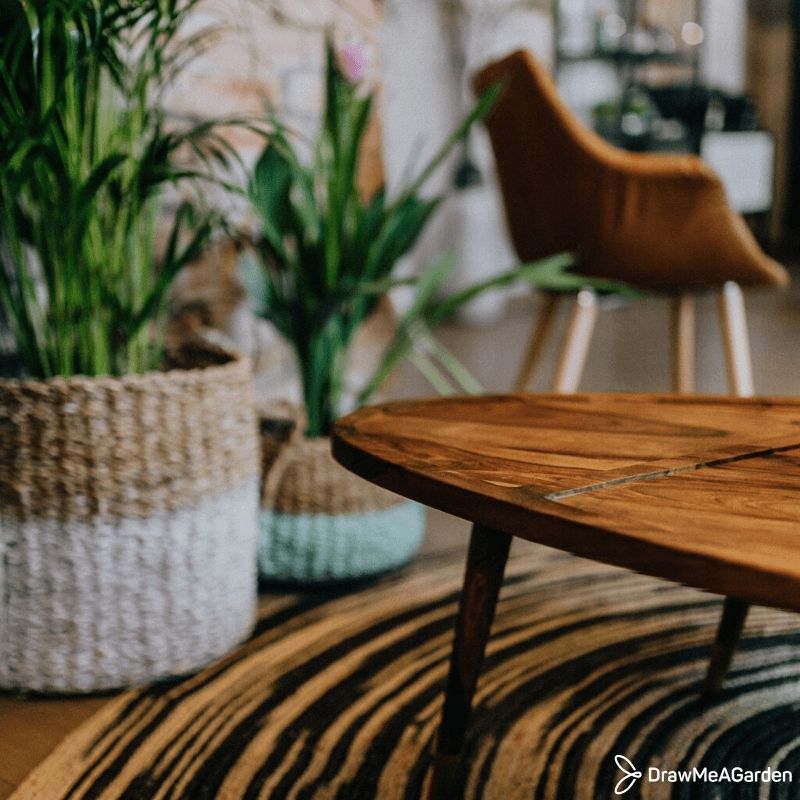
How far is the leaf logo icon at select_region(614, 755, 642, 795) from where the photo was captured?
3.05 feet

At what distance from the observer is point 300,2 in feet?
6.49

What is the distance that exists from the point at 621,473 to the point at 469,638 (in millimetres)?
204

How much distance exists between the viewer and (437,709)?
3.63 ft

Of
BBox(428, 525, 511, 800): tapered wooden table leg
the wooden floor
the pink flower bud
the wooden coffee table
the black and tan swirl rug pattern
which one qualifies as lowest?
the wooden floor

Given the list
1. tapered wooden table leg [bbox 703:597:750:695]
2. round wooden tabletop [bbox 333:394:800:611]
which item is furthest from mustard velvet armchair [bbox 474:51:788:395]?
round wooden tabletop [bbox 333:394:800:611]

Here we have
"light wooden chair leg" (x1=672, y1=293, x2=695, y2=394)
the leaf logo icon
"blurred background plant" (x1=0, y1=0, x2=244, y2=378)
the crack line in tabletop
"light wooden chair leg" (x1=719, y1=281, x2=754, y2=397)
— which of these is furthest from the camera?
"light wooden chair leg" (x1=672, y1=293, x2=695, y2=394)

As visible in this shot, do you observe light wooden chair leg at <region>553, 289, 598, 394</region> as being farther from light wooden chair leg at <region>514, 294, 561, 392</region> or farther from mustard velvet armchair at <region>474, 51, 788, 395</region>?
light wooden chair leg at <region>514, 294, 561, 392</region>

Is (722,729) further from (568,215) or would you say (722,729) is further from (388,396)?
(388,396)

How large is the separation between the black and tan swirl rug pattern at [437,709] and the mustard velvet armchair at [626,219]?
703 mm

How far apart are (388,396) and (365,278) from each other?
99cm

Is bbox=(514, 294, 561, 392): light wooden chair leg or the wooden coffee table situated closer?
the wooden coffee table

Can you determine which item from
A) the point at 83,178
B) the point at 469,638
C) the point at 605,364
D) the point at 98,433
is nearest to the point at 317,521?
the point at 98,433

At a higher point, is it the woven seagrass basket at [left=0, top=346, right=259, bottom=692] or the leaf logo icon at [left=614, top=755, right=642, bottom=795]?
the woven seagrass basket at [left=0, top=346, right=259, bottom=692]

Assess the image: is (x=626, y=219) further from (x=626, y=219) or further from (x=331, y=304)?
(x=331, y=304)
